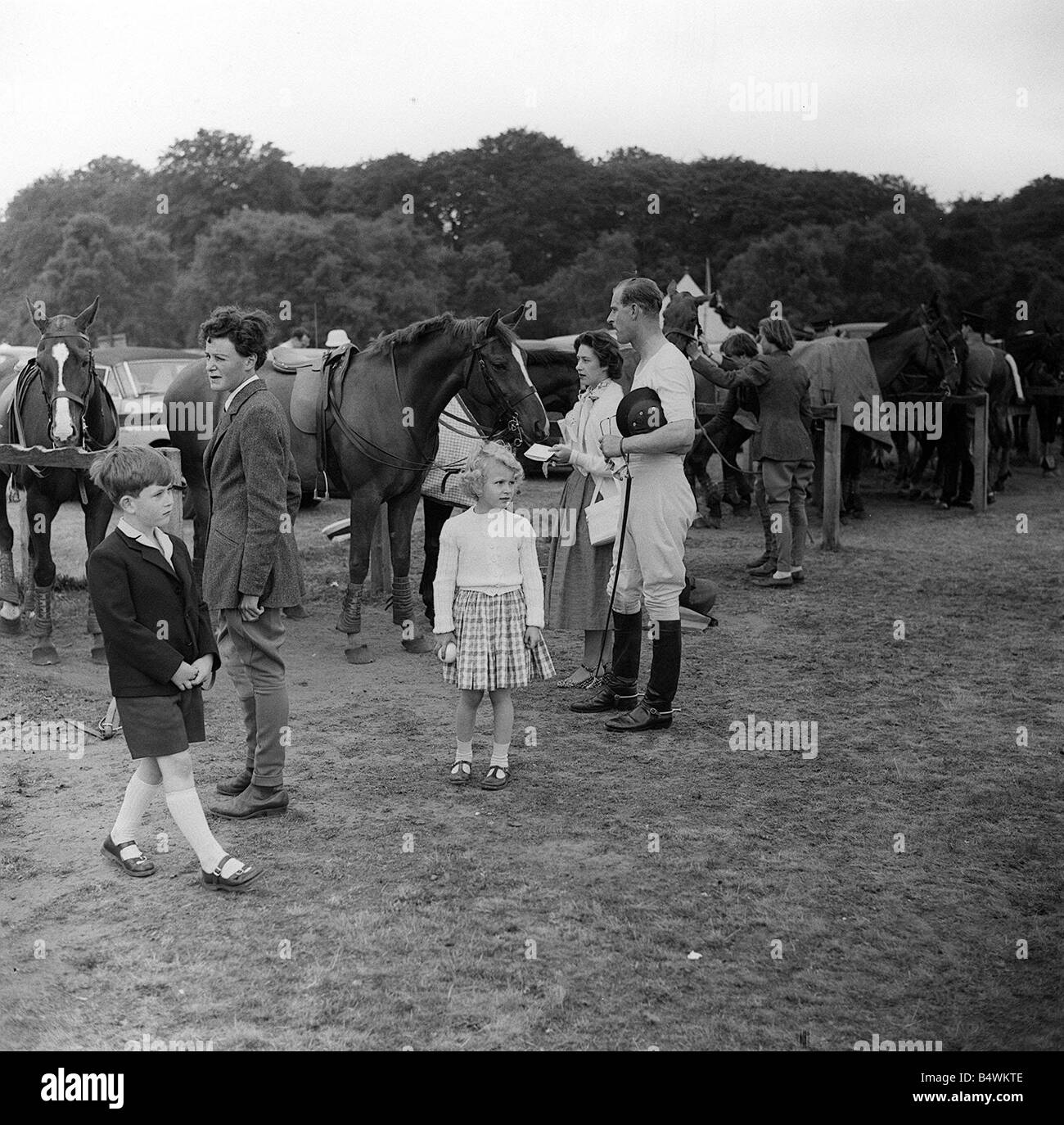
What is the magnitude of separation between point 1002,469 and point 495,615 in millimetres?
14664

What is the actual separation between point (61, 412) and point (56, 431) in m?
0.14

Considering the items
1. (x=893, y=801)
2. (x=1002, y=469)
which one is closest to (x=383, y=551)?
(x=893, y=801)

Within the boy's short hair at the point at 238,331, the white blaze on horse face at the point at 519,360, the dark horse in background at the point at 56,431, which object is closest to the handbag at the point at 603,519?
the white blaze on horse face at the point at 519,360

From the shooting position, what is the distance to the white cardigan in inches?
292

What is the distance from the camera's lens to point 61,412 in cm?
834

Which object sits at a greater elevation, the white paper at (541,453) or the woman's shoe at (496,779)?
the white paper at (541,453)

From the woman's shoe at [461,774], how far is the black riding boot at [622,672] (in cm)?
146

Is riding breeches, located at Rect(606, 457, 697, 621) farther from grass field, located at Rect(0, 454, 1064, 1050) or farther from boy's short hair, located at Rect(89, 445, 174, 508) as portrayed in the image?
boy's short hair, located at Rect(89, 445, 174, 508)

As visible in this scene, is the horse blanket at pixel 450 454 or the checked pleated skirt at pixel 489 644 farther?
the horse blanket at pixel 450 454

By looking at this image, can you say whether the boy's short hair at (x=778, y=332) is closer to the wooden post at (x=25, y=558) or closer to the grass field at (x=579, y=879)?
the grass field at (x=579, y=879)

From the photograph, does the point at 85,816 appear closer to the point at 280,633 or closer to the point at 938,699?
the point at 280,633

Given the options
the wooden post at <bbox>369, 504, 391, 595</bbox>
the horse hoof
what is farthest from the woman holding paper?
the wooden post at <bbox>369, 504, 391, 595</bbox>

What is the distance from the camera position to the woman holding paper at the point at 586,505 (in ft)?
24.5

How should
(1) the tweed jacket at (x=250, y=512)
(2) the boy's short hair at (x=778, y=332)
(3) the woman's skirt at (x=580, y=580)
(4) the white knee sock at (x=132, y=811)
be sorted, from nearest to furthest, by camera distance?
(4) the white knee sock at (x=132, y=811) < (1) the tweed jacket at (x=250, y=512) < (3) the woman's skirt at (x=580, y=580) < (2) the boy's short hair at (x=778, y=332)
